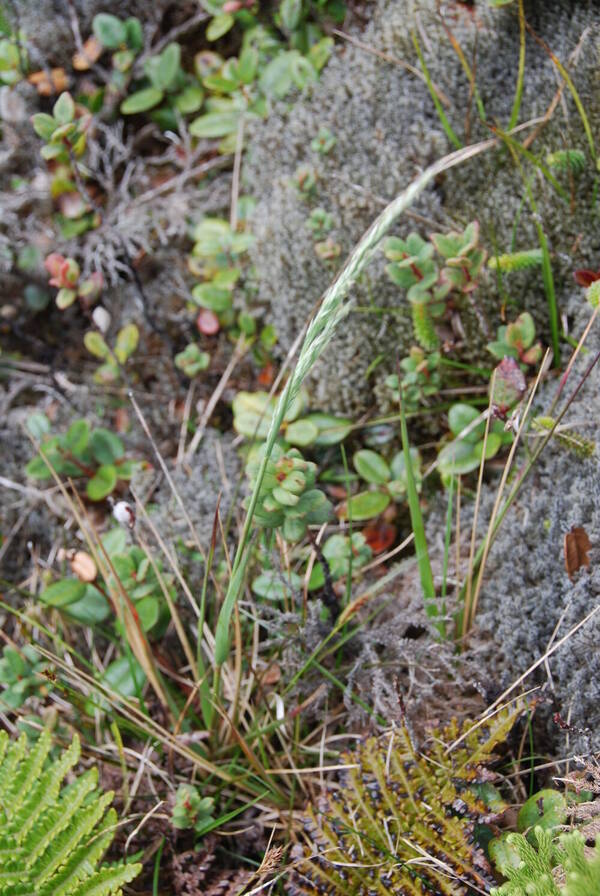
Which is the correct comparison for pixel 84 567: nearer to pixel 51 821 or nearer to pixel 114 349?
pixel 51 821

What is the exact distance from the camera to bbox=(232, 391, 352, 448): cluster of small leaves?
2.16 m

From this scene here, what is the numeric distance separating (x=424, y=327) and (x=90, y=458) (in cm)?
113

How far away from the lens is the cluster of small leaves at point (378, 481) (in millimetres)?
2049

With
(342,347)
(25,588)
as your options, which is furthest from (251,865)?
(342,347)

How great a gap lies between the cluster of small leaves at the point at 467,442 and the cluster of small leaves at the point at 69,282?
131cm

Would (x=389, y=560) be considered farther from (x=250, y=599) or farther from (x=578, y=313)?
(x=578, y=313)

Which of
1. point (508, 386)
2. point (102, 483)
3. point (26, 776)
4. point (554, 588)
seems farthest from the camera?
point (102, 483)

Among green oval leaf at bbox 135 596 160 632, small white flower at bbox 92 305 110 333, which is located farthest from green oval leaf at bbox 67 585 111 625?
small white flower at bbox 92 305 110 333

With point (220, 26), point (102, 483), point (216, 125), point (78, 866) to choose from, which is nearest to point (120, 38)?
point (220, 26)

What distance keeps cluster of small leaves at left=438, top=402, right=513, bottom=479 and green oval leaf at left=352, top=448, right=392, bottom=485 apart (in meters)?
0.17

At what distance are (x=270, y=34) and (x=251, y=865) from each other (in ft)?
8.58

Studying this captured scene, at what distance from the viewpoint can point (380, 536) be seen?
209 centimetres

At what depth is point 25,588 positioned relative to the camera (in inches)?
90.4

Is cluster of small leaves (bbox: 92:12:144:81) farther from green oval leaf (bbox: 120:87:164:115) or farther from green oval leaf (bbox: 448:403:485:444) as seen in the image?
green oval leaf (bbox: 448:403:485:444)
